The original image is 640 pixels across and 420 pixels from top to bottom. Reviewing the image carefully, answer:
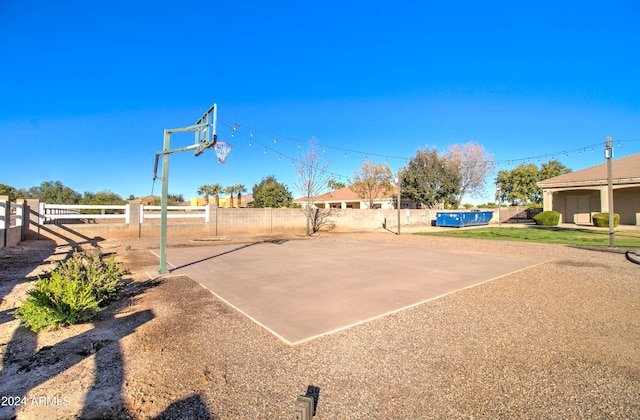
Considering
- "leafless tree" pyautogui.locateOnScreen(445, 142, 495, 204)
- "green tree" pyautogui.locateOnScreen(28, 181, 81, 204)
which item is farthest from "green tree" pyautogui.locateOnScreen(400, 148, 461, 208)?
"green tree" pyautogui.locateOnScreen(28, 181, 81, 204)

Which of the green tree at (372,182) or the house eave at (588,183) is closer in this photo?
the house eave at (588,183)

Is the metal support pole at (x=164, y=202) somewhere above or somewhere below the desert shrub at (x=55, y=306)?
above

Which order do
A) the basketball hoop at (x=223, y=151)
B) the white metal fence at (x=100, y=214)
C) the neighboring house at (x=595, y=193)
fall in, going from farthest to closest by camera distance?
the neighboring house at (x=595, y=193)
the white metal fence at (x=100, y=214)
the basketball hoop at (x=223, y=151)

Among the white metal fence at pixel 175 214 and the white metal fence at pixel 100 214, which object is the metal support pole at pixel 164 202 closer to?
the white metal fence at pixel 100 214

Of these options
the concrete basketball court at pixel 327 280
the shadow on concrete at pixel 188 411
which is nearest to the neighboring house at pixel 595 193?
the concrete basketball court at pixel 327 280

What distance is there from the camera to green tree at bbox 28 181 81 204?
3712 cm

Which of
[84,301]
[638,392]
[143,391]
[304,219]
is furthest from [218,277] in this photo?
[304,219]

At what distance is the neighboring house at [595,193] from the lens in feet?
80.7

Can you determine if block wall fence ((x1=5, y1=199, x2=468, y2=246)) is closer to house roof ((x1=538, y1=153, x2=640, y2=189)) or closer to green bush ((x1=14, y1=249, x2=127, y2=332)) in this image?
green bush ((x1=14, y1=249, x2=127, y2=332))

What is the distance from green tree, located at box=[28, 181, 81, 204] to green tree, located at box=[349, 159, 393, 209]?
112ft

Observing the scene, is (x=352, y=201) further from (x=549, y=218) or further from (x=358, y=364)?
(x=358, y=364)

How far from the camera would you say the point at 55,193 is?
38812 mm

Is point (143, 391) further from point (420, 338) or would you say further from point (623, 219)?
point (623, 219)

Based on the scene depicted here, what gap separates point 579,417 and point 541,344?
1.47m
